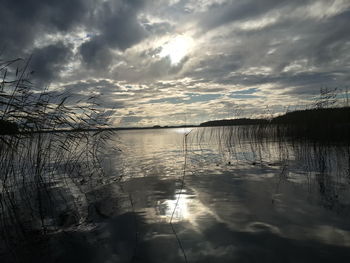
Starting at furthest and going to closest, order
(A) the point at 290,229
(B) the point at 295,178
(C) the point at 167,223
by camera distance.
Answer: (B) the point at 295,178 → (C) the point at 167,223 → (A) the point at 290,229

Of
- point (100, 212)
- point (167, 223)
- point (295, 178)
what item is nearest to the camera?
point (167, 223)

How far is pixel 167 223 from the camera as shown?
3273 millimetres

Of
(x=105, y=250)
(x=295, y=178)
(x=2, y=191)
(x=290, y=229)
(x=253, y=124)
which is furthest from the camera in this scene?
(x=253, y=124)

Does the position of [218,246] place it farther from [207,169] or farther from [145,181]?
[207,169]

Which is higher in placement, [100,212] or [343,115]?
[343,115]

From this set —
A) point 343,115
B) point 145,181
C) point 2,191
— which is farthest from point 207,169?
point 343,115

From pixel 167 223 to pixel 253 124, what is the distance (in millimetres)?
13804

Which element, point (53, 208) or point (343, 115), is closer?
point (53, 208)

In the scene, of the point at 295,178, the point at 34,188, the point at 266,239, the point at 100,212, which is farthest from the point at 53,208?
the point at 295,178

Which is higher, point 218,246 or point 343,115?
point 343,115

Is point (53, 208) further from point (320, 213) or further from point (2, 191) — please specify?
point (320, 213)

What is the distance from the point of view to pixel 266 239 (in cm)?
266

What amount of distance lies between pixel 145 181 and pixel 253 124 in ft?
38.5

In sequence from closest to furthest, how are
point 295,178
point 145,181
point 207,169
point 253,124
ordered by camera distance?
point 295,178, point 145,181, point 207,169, point 253,124
